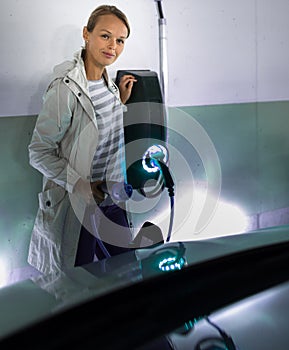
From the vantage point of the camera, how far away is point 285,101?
443 cm

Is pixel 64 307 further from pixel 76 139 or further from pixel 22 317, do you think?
pixel 76 139

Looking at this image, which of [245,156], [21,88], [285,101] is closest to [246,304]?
[21,88]

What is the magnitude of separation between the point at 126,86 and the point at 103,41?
40 cm

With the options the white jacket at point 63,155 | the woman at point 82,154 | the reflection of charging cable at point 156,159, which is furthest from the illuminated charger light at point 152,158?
the white jacket at point 63,155

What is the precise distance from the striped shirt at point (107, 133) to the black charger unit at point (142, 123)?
10.8 inches

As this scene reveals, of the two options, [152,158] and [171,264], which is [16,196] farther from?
[171,264]

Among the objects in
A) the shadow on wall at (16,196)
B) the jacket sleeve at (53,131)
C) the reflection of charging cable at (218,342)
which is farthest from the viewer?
the shadow on wall at (16,196)

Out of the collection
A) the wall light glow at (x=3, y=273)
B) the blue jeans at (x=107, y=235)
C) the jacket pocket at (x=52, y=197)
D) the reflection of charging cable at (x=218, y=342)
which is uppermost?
the jacket pocket at (x=52, y=197)

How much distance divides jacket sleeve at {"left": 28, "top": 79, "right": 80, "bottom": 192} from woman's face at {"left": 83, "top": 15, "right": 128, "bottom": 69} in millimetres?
279

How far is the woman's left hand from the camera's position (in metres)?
3.19

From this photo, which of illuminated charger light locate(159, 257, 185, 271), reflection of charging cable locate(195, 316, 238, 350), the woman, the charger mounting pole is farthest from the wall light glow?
reflection of charging cable locate(195, 316, 238, 350)

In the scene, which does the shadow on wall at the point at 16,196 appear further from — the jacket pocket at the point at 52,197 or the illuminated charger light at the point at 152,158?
the illuminated charger light at the point at 152,158

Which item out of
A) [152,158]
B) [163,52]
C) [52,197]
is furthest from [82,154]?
[163,52]

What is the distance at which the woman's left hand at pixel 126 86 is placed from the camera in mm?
3191
